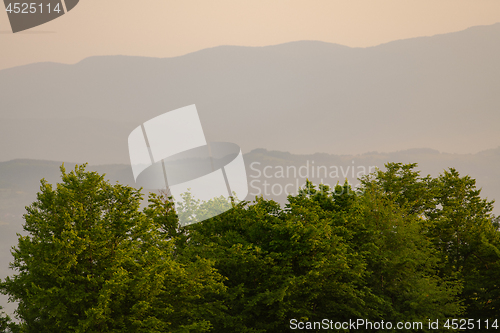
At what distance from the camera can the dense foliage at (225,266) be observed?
99.1 ft

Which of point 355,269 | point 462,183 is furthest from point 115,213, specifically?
point 462,183

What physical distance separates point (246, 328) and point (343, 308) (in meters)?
7.81

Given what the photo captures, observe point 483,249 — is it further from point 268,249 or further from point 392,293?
point 268,249

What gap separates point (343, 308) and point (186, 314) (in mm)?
11886

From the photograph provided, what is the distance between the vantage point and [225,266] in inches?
1515

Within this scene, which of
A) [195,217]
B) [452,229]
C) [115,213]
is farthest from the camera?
[452,229]

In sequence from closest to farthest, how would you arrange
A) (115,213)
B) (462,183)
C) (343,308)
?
(115,213), (343,308), (462,183)

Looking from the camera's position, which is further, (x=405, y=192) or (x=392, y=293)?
(x=405, y=192)

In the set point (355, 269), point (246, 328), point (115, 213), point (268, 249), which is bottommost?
point (246, 328)

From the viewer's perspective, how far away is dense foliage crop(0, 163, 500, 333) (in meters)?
30.2

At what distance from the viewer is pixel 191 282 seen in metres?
33.3

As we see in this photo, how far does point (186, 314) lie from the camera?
3466 centimetres

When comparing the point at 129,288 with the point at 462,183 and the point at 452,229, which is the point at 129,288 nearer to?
the point at 452,229

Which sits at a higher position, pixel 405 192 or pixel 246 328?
pixel 405 192
